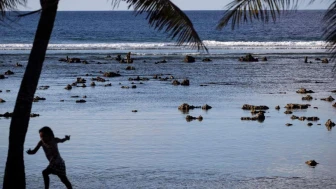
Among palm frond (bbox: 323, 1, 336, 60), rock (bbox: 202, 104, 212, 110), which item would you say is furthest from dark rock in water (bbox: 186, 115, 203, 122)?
palm frond (bbox: 323, 1, 336, 60)

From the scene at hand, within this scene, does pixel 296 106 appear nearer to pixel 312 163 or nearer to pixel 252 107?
pixel 252 107

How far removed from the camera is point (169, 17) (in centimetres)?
1148

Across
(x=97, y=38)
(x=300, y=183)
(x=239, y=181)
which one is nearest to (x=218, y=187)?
(x=239, y=181)

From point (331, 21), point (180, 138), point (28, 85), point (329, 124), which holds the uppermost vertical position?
point (331, 21)

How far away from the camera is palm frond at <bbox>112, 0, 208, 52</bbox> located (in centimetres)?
1142

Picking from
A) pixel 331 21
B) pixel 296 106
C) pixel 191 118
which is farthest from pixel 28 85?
pixel 296 106

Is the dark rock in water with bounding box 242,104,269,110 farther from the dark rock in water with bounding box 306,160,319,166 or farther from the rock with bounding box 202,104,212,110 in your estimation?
the dark rock in water with bounding box 306,160,319,166

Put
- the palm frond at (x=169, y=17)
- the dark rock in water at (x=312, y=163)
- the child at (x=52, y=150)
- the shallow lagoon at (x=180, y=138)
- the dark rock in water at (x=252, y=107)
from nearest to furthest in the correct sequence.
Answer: the palm frond at (x=169, y=17) < the child at (x=52, y=150) < the shallow lagoon at (x=180, y=138) < the dark rock in water at (x=312, y=163) < the dark rock in water at (x=252, y=107)

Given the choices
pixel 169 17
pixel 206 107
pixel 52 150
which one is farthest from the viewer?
pixel 206 107

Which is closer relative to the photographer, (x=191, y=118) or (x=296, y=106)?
(x=191, y=118)

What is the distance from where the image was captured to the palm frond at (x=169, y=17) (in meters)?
11.4

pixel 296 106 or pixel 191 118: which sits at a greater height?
pixel 296 106

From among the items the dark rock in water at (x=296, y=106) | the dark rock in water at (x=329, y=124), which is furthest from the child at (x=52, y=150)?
the dark rock in water at (x=296, y=106)

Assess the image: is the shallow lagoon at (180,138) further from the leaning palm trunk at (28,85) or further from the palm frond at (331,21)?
the palm frond at (331,21)
